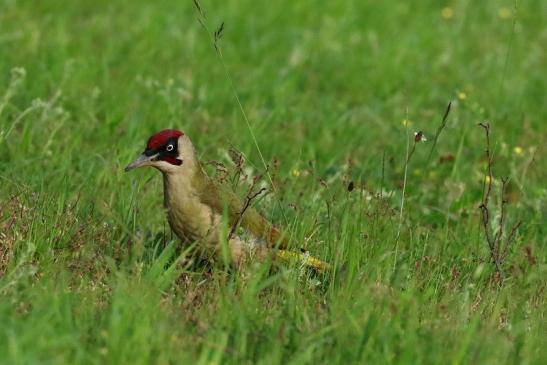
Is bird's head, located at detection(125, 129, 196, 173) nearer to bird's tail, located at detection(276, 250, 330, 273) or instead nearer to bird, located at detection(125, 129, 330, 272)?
bird, located at detection(125, 129, 330, 272)

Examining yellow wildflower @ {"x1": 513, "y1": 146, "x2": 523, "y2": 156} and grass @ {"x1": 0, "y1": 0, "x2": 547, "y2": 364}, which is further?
yellow wildflower @ {"x1": 513, "y1": 146, "x2": 523, "y2": 156}

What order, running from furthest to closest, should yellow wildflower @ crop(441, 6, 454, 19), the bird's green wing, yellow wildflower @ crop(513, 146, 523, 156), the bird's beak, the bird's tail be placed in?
yellow wildflower @ crop(441, 6, 454, 19) < yellow wildflower @ crop(513, 146, 523, 156) < the bird's green wing < the bird's beak < the bird's tail

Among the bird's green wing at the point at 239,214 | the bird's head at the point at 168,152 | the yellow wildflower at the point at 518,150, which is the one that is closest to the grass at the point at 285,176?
the yellow wildflower at the point at 518,150

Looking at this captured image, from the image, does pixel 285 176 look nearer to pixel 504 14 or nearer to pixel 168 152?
pixel 168 152

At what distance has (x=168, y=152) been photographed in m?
6.07

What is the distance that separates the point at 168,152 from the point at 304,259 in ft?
3.05

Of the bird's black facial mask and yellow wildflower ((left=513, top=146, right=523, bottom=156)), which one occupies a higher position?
the bird's black facial mask

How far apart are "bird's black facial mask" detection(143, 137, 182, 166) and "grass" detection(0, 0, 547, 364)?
28 cm

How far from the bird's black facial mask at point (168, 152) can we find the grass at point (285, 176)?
0.28m

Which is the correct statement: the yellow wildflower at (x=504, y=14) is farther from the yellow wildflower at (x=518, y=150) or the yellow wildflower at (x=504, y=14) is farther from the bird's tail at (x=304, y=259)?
the bird's tail at (x=304, y=259)

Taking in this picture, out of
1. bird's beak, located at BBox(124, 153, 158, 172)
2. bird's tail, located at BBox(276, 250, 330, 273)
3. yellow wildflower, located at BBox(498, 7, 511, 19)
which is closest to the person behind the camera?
bird's tail, located at BBox(276, 250, 330, 273)

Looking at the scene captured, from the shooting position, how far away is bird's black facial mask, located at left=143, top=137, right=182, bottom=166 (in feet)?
19.7

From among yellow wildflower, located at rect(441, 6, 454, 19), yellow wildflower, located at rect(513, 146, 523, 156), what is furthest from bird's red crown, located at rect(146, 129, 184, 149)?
yellow wildflower, located at rect(441, 6, 454, 19)

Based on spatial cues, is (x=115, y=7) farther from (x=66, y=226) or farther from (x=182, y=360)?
(x=182, y=360)
